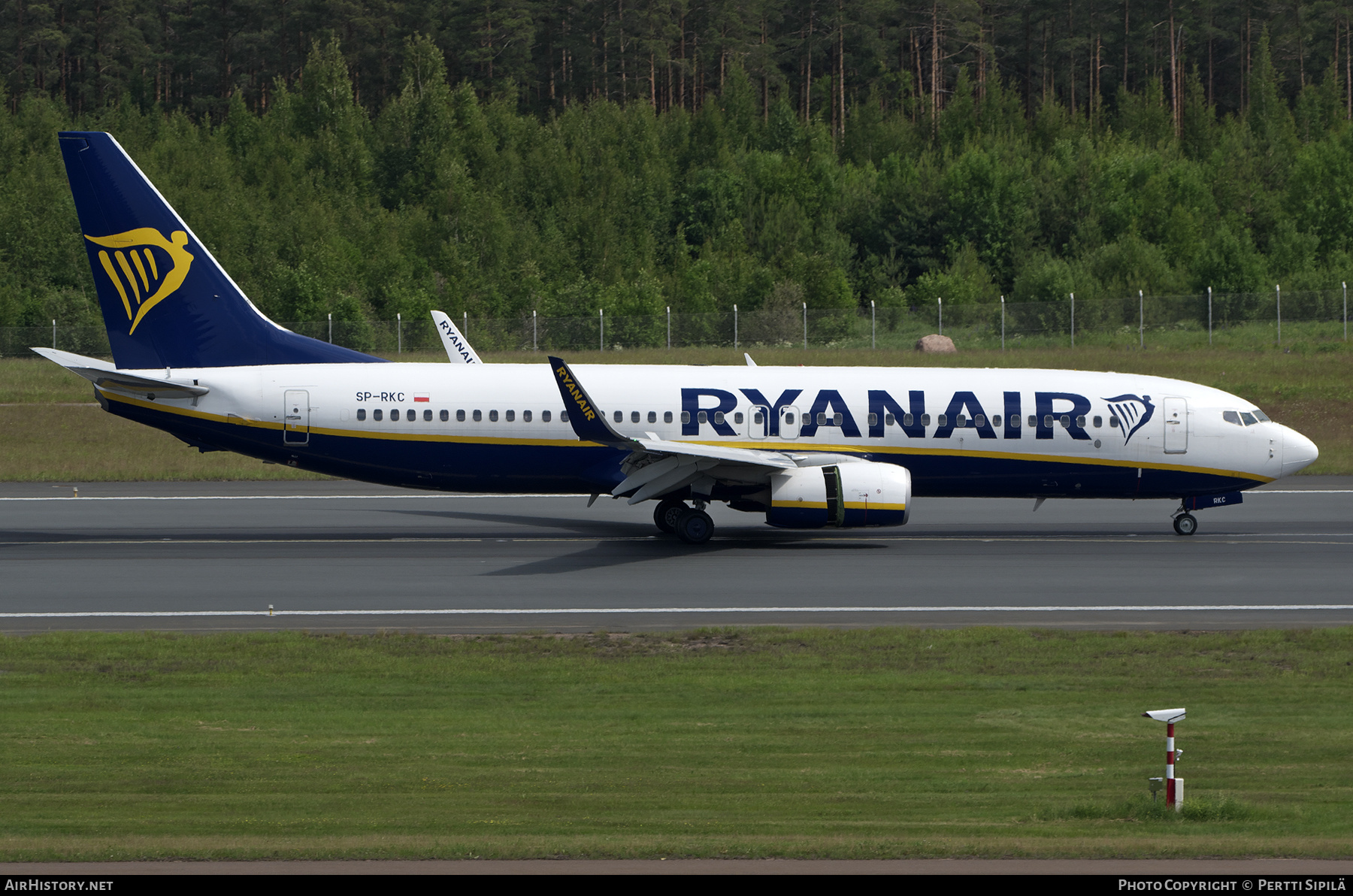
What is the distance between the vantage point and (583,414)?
26.7 metres

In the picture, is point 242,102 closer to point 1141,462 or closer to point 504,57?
point 504,57

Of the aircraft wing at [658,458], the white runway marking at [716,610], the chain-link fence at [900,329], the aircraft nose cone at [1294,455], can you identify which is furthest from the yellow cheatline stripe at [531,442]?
the chain-link fence at [900,329]

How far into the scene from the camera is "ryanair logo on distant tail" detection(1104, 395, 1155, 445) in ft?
96.6

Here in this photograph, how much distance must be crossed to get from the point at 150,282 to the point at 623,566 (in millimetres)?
11602

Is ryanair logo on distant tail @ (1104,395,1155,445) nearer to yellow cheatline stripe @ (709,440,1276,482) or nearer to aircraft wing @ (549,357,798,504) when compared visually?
yellow cheatline stripe @ (709,440,1276,482)

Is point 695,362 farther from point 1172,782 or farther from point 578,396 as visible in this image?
point 1172,782

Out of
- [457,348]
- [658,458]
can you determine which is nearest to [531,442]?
[658,458]

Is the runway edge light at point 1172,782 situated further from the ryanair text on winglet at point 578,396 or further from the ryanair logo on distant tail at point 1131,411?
the ryanair logo on distant tail at point 1131,411

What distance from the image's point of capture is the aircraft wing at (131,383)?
27906 millimetres

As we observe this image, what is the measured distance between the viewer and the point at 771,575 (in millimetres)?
25469

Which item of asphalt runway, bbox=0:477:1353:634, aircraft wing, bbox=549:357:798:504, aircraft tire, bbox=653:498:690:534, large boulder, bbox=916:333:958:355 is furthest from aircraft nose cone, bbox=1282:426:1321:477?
large boulder, bbox=916:333:958:355

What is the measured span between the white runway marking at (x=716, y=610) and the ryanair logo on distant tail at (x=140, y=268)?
929 centimetres

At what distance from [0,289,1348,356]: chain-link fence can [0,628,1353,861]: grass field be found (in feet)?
143
